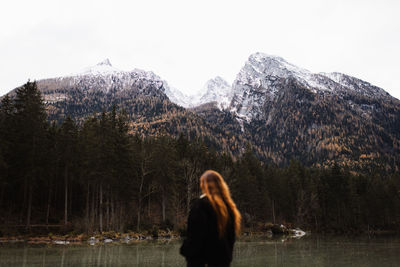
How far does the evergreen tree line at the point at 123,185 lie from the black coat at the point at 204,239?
1247 inches

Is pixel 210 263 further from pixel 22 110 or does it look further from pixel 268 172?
pixel 268 172

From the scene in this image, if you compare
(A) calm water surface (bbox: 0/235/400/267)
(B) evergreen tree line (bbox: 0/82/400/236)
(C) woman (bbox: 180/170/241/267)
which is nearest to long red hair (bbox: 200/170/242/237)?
(C) woman (bbox: 180/170/241/267)

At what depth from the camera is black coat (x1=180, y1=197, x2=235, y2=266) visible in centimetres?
474

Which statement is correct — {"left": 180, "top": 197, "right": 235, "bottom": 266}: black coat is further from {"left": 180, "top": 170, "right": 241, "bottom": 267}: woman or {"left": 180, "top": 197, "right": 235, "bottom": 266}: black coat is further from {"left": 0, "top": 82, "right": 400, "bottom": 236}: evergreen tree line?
{"left": 0, "top": 82, "right": 400, "bottom": 236}: evergreen tree line

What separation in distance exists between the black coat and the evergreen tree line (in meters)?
31.7

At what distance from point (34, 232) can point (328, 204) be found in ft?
199

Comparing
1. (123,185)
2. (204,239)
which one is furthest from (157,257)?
(123,185)

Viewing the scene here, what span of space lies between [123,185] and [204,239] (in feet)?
126

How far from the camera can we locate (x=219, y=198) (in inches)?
194

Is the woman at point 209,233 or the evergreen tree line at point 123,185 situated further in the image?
the evergreen tree line at point 123,185

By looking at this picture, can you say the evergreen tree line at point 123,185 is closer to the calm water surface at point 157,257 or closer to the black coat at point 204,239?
the calm water surface at point 157,257

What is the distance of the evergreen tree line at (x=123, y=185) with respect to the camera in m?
35.8

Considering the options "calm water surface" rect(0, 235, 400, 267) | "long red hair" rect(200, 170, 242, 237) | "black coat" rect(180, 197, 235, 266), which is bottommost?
"calm water surface" rect(0, 235, 400, 267)

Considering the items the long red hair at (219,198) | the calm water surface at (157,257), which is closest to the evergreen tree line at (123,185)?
the calm water surface at (157,257)
